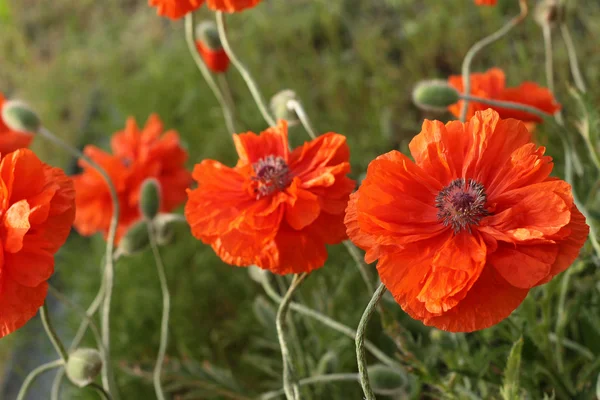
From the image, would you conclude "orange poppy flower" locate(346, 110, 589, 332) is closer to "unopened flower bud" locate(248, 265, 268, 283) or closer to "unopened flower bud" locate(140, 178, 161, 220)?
"unopened flower bud" locate(248, 265, 268, 283)

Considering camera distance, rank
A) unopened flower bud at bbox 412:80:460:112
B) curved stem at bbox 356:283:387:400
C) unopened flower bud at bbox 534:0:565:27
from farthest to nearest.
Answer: unopened flower bud at bbox 534:0:565:27
unopened flower bud at bbox 412:80:460:112
curved stem at bbox 356:283:387:400

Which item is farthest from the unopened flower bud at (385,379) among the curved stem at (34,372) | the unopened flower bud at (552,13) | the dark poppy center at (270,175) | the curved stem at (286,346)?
the unopened flower bud at (552,13)

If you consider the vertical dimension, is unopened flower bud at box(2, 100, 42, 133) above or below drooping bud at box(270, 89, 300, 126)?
above

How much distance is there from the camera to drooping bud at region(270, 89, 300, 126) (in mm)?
833

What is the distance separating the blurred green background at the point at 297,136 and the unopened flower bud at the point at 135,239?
0.65 feet

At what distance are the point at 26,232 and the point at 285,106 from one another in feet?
1.22

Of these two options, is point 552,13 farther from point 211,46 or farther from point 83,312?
point 83,312

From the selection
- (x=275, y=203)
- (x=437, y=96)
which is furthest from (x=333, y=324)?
(x=437, y=96)

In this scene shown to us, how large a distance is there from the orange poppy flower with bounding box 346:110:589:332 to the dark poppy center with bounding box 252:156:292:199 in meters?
0.17

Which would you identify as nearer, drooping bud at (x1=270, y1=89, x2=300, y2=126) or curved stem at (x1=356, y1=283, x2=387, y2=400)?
curved stem at (x1=356, y1=283, x2=387, y2=400)

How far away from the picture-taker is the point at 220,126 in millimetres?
1907

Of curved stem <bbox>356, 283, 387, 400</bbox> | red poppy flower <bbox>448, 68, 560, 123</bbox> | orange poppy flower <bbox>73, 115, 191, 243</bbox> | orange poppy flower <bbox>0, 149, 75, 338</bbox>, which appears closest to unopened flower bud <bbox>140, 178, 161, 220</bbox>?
orange poppy flower <bbox>73, 115, 191, 243</bbox>

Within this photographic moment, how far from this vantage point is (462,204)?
565mm

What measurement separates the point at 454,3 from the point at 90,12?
2.08 meters
